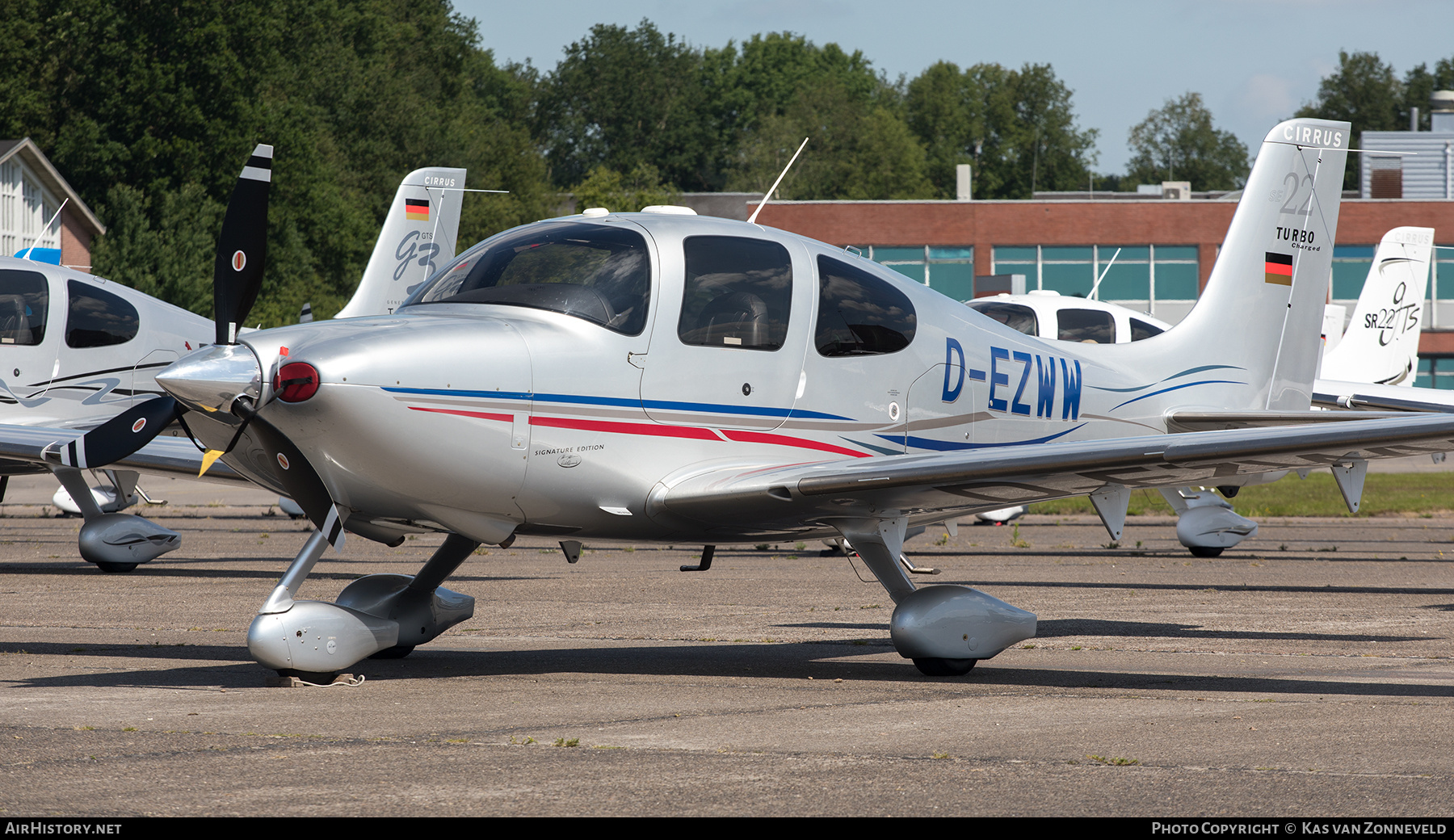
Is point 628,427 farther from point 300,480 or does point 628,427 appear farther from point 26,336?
point 26,336

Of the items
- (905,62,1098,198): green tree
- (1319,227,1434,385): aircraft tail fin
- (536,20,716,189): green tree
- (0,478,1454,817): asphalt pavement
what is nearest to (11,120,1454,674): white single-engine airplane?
(0,478,1454,817): asphalt pavement

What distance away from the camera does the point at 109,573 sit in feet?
49.9

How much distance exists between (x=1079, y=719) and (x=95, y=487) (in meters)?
19.5

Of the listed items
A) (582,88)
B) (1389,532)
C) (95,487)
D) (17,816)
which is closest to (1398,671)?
(17,816)

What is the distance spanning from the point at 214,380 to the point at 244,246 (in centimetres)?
139

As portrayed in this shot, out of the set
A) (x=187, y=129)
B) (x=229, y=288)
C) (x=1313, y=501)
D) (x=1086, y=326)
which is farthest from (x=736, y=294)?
(x=187, y=129)

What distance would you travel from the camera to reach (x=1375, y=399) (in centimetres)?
2119

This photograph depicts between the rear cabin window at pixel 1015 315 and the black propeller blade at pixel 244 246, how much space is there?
11.9 metres

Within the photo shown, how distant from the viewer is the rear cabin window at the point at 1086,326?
1881 cm

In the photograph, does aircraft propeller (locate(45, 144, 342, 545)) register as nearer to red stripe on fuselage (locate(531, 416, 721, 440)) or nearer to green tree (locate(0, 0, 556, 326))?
red stripe on fuselage (locate(531, 416, 721, 440))

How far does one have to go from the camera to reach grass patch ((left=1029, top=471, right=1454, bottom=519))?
25.7m

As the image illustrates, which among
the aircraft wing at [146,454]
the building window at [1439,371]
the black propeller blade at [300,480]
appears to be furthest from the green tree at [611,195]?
the black propeller blade at [300,480]

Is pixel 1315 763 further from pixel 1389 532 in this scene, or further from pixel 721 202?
pixel 721 202
